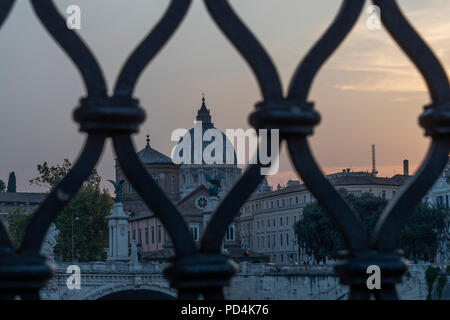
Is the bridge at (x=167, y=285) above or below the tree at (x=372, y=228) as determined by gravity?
below

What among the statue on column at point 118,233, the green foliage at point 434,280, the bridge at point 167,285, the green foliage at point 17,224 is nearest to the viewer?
the bridge at point 167,285

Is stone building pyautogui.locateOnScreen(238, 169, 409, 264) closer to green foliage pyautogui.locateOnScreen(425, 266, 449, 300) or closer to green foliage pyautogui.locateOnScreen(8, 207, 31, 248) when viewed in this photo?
green foliage pyautogui.locateOnScreen(8, 207, 31, 248)

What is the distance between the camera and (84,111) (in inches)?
66.2

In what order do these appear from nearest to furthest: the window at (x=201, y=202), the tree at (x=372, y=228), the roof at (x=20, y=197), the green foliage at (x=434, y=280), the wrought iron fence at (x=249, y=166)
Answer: the wrought iron fence at (x=249, y=166), the green foliage at (x=434, y=280), the tree at (x=372, y=228), the window at (x=201, y=202), the roof at (x=20, y=197)

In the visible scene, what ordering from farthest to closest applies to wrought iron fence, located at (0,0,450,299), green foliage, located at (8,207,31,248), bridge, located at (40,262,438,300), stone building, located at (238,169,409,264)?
stone building, located at (238,169,409,264) < green foliage, located at (8,207,31,248) < bridge, located at (40,262,438,300) < wrought iron fence, located at (0,0,450,299)

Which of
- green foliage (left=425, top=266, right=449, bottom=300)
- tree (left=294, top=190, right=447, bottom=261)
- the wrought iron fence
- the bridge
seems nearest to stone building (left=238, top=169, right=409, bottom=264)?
tree (left=294, top=190, right=447, bottom=261)

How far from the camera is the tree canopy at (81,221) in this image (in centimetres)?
5553

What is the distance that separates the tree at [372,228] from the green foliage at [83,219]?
495 inches

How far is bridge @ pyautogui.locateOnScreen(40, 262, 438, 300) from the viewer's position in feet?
136

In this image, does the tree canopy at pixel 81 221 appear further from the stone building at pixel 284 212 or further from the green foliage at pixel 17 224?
the stone building at pixel 284 212

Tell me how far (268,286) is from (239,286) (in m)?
1.72

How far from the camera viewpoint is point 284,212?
78188 millimetres

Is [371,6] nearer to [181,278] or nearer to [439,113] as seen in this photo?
[439,113]

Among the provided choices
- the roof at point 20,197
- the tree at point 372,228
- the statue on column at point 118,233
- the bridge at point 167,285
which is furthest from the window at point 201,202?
the roof at point 20,197
